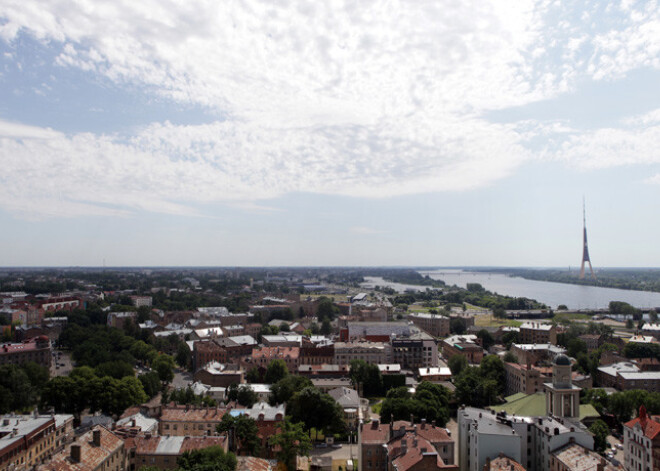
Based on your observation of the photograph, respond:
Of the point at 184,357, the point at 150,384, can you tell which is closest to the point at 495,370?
the point at 150,384

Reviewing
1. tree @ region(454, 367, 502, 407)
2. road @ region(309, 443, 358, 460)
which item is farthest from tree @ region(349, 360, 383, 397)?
road @ region(309, 443, 358, 460)

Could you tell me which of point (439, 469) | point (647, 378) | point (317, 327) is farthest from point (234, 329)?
point (439, 469)

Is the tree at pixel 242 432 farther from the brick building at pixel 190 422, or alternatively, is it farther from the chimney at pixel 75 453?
the chimney at pixel 75 453

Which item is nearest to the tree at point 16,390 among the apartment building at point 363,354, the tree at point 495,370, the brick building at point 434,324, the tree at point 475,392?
the apartment building at point 363,354

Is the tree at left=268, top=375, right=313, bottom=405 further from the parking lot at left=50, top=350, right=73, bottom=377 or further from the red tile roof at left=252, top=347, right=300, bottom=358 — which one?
the parking lot at left=50, top=350, right=73, bottom=377

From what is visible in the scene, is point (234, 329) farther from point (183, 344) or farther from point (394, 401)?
point (394, 401)

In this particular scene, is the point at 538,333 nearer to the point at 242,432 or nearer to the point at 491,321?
the point at 491,321
